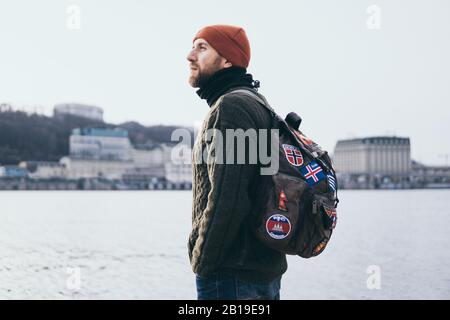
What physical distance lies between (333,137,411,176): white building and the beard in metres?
150

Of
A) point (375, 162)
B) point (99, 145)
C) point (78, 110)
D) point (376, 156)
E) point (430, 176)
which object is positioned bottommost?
point (430, 176)

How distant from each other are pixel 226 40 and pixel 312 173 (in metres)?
0.68

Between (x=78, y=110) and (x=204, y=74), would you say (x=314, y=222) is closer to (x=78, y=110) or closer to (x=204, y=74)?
(x=204, y=74)

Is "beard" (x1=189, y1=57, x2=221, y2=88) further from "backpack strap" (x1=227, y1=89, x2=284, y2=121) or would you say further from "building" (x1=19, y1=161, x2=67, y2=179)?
"building" (x1=19, y1=161, x2=67, y2=179)

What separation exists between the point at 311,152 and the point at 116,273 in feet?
53.3

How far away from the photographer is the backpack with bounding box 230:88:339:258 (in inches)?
97.3

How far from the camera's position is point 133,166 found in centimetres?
13712

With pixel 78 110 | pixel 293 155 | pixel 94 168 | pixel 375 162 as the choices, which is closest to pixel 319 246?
pixel 293 155

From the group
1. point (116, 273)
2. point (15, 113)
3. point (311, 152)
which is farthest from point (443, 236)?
point (15, 113)

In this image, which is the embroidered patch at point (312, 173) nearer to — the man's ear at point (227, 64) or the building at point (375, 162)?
the man's ear at point (227, 64)

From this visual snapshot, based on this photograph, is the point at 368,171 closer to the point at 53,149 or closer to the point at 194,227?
the point at 53,149

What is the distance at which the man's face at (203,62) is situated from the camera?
2.72 m

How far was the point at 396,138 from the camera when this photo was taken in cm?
15388

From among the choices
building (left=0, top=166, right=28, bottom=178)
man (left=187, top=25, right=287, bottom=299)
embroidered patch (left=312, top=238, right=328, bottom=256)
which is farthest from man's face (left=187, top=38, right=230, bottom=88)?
building (left=0, top=166, right=28, bottom=178)
